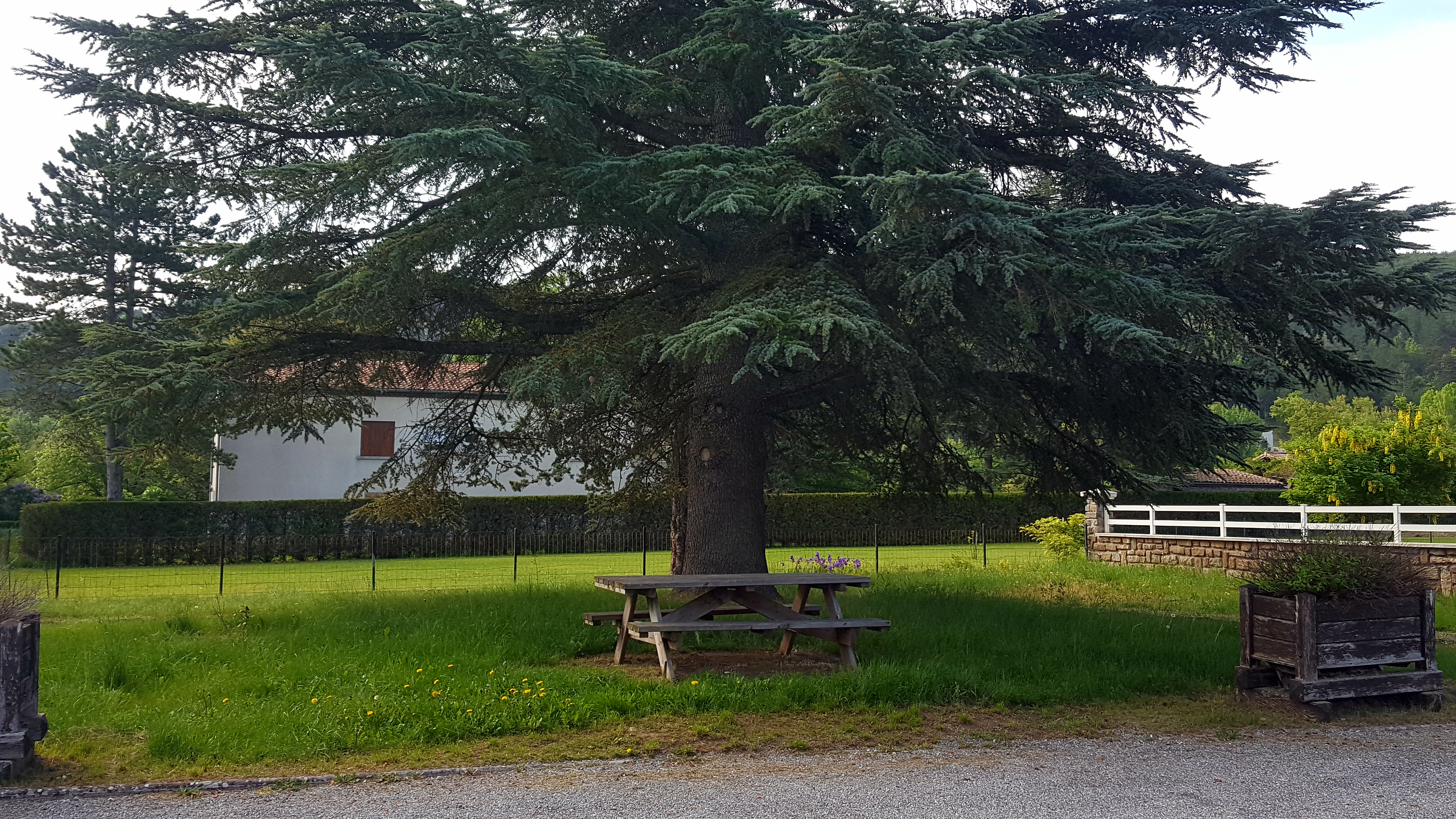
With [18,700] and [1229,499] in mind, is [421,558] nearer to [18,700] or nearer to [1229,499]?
[18,700]

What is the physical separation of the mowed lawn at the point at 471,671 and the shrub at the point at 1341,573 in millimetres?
1170

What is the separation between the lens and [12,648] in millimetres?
5883

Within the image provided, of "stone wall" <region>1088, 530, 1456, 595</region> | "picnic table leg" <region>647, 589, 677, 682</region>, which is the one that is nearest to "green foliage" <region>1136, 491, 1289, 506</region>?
"stone wall" <region>1088, 530, 1456, 595</region>

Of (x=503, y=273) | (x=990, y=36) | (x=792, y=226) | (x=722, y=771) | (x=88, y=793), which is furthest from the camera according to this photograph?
(x=503, y=273)

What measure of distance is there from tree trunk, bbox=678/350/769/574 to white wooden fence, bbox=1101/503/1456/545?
533 cm

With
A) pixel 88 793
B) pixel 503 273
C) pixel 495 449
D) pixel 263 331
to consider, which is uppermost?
pixel 503 273

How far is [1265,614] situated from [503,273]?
835cm

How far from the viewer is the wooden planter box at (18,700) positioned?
5785 mm

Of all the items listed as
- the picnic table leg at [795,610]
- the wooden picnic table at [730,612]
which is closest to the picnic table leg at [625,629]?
the wooden picnic table at [730,612]

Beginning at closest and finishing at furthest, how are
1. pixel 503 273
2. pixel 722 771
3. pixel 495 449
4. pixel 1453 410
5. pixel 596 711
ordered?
pixel 722 771
pixel 596 711
pixel 503 273
pixel 495 449
pixel 1453 410

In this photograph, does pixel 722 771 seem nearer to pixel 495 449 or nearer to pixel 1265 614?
pixel 1265 614

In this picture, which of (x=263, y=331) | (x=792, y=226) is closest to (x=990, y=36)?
(x=792, y=226)

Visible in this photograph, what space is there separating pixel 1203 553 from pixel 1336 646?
13692 mm

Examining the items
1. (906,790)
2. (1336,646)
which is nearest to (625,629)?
(906,790)
